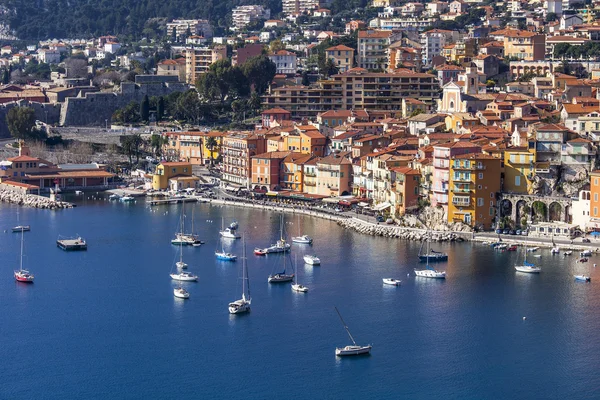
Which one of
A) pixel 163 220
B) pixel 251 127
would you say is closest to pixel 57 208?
pixel 163 220

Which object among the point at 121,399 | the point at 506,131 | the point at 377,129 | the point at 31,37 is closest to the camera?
the point at 121,399

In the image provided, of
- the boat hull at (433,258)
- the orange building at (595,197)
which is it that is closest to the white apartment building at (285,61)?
the orange building at (595,197)

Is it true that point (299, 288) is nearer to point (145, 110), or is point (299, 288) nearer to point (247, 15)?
point (145, 110)

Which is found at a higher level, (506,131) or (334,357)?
(506,131)

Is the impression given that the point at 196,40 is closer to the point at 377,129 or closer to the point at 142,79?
the point at 142,79

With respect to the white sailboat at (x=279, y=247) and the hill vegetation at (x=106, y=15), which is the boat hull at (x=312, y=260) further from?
the hill vegetation at (x=106, y=15)
